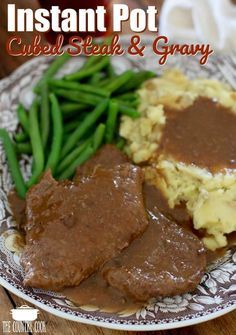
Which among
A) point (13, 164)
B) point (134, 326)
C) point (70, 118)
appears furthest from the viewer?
point (70, 118)

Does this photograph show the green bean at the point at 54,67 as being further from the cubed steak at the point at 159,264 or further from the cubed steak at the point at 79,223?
the cubed steak at the point at 159,264

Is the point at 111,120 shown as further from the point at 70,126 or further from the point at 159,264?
the point at 159,264

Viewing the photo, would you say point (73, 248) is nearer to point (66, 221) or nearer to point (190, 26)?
point (66, 221)

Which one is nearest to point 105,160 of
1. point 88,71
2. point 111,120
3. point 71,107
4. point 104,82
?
point 111,120

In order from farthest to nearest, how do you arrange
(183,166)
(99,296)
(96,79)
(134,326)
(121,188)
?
1. (96,79)
2. (183,166)
3. (121,188)
4. (99,296)
5. (134,326)

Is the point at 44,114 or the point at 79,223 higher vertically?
the point at 44,114

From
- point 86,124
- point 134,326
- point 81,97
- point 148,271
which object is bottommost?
point 134,326
